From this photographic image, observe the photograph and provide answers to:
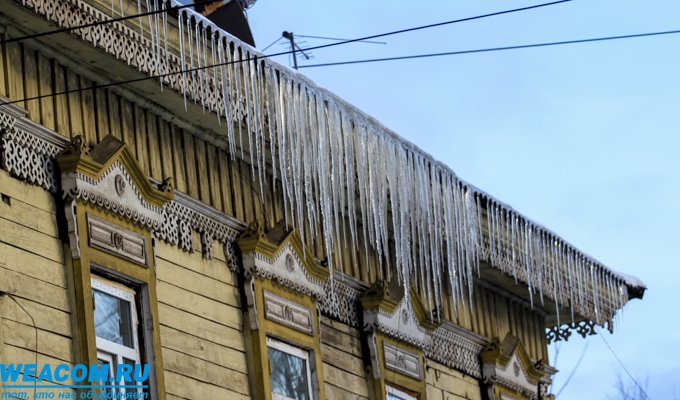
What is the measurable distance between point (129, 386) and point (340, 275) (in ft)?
10.1

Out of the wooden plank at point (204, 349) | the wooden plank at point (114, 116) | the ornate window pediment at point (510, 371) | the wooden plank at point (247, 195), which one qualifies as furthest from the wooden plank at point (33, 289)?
the ornate window pediment at point (510, 371)

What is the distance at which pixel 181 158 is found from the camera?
11.1 meters

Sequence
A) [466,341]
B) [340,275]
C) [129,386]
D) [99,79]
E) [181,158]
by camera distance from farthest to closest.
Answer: [466,341] < [340,275] < [181,158] < [99,79] < [129,386]

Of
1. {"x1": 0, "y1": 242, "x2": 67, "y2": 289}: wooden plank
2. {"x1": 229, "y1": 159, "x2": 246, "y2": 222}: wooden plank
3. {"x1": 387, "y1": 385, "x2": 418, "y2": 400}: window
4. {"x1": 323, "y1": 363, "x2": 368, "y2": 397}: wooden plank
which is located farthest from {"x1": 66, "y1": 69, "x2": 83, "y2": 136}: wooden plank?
{"x1": 387, "y1": 385, "x2": 418, "y2": 400}: window

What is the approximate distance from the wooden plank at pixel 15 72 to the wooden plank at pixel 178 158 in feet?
5.10

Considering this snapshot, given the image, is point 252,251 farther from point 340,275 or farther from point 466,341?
point 466,341

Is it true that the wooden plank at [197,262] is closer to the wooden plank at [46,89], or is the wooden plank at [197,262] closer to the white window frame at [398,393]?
the wooden plank at [46,89]

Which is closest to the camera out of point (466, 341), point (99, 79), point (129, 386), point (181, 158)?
point (129, 386)

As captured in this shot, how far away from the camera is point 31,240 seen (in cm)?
936

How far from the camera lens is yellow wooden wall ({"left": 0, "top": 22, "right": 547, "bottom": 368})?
384 inches

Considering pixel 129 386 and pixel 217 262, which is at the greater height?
pixel 217 262

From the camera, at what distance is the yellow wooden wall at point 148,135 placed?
9758 mm

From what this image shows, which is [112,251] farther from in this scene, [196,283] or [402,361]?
[402,361]

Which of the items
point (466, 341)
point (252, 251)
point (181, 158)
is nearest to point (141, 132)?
point (181, 158)
